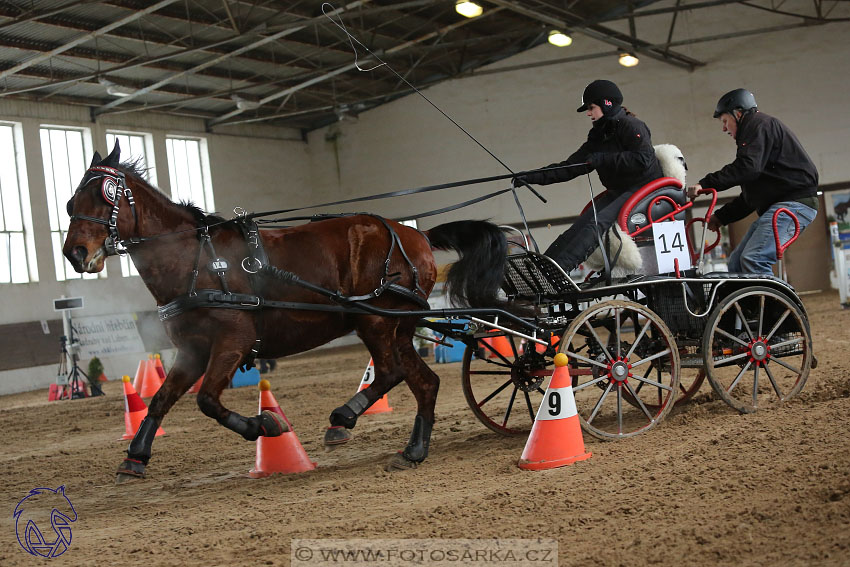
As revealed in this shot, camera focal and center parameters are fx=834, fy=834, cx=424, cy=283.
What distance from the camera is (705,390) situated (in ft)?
23.3

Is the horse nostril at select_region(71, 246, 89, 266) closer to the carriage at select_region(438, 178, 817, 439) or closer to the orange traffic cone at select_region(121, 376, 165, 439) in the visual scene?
the carriage at select_region(438, 178, 817, 439)

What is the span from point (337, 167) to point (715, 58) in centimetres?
1095

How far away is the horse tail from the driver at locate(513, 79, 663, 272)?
0.37 m

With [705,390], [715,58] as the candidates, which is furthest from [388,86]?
[705,390]

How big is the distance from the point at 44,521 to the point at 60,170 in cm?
1581

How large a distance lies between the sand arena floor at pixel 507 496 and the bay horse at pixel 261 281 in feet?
1.41

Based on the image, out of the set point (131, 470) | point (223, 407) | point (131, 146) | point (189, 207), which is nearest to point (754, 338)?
point (223, 407)

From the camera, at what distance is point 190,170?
858 inches

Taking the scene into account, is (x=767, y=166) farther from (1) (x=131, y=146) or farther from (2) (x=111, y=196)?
(1) (x=131, y=146)

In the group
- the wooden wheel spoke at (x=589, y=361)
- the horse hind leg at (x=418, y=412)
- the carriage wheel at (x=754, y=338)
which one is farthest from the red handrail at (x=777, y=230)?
the horse hind leg at (x=418, y=412)

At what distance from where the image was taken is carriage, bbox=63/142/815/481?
500 cm

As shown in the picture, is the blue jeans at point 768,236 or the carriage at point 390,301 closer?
the carriage at point 390,301

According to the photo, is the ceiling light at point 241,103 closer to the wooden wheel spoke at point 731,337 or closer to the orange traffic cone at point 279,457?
the orange traffic cone at point 279,457

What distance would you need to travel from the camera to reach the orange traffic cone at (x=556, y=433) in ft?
15.3
